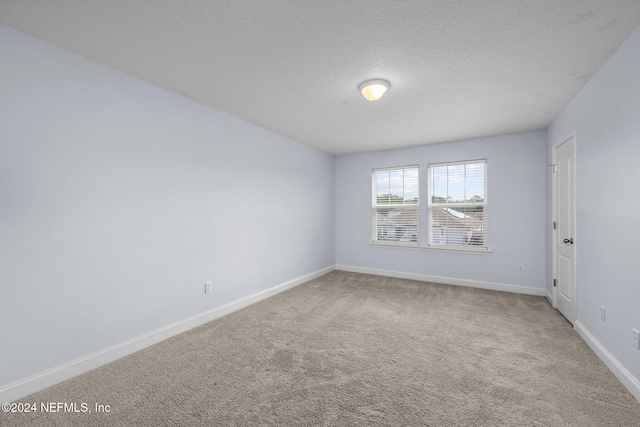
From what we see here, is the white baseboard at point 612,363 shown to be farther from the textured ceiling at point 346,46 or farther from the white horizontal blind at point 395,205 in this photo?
the white horizontal blind at point 395,205

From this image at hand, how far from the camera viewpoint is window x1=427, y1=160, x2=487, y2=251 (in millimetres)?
4660

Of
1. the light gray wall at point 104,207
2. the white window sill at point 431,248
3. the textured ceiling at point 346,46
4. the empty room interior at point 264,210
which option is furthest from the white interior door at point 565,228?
the light gray wall at point 104,207

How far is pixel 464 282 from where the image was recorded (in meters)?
4.72

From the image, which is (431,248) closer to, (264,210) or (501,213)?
(501,213)

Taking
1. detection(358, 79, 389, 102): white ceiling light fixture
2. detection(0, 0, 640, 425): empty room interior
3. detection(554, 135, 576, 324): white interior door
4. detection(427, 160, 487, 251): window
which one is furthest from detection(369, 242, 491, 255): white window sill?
detection(358, 79, 389, 102): white ceiling light fixture

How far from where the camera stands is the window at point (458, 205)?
4.66m

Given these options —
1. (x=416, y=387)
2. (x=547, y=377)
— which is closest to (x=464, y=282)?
(x=547, y=377)

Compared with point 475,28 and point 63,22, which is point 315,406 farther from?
point 63,22

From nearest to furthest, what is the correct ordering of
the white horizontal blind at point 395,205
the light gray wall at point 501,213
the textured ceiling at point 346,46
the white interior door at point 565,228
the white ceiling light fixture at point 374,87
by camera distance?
the textured ceiling at point 346,46
the white ceiling light fixture at point 374,87
the white interior door at point 565,228
the light gray wall at point 501,213
the white horizontal blind at point 395,205

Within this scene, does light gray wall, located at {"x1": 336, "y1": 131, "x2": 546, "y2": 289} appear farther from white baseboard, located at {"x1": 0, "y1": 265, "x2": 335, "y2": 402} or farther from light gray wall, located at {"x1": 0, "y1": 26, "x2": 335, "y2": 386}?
white baseboard, located at {"x1": 0, "y1": 265, "x2": 335, "y2": 402}

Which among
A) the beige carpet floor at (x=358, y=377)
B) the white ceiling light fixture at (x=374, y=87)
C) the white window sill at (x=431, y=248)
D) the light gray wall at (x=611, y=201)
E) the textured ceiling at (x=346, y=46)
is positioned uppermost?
the textured ceiling at (x=346, y=46)

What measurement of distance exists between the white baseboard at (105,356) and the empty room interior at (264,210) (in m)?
0.01

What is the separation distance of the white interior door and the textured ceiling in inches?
23.6

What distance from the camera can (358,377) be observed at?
84.4 inches
